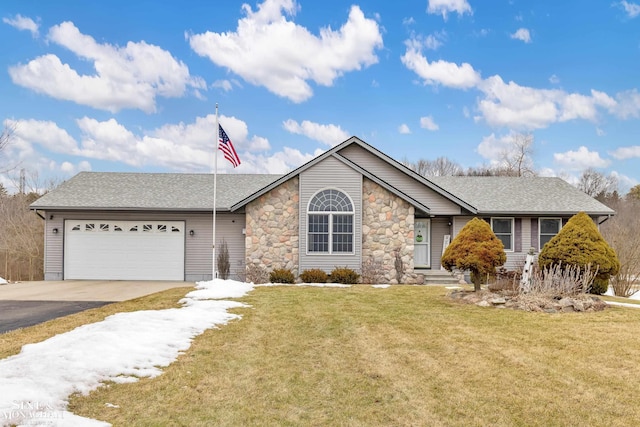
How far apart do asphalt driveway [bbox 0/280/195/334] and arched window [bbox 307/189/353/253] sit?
5.55 m

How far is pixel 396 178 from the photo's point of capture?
17.9 m

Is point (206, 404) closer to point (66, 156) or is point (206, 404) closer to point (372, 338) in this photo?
point (372, 338)

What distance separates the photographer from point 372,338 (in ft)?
23.7

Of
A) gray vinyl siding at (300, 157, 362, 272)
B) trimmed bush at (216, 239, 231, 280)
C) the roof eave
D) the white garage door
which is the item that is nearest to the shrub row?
gray vinyl siding at (300, 157, 362, 272)

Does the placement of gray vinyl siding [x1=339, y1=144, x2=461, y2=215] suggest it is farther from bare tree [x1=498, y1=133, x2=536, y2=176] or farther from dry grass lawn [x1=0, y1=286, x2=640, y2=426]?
bare tree [x1=498, y1=133, x2=536, y2=176]

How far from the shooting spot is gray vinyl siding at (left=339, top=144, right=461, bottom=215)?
17.5 m

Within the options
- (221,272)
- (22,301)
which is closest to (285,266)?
(221,272)

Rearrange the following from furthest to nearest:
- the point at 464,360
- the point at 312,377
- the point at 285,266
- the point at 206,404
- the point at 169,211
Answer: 1. the point at 169,211
2. the point at 285,266
3. the point at 464,360
4. the point at 312,377
5. the point at 206,404

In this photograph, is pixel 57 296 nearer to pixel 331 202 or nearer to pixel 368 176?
pixel 331 202

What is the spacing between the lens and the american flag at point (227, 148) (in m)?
15.5

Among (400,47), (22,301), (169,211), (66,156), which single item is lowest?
(22,301)

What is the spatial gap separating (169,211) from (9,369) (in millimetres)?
13153

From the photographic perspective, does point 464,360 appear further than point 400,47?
No

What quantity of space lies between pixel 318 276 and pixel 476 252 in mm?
5818
